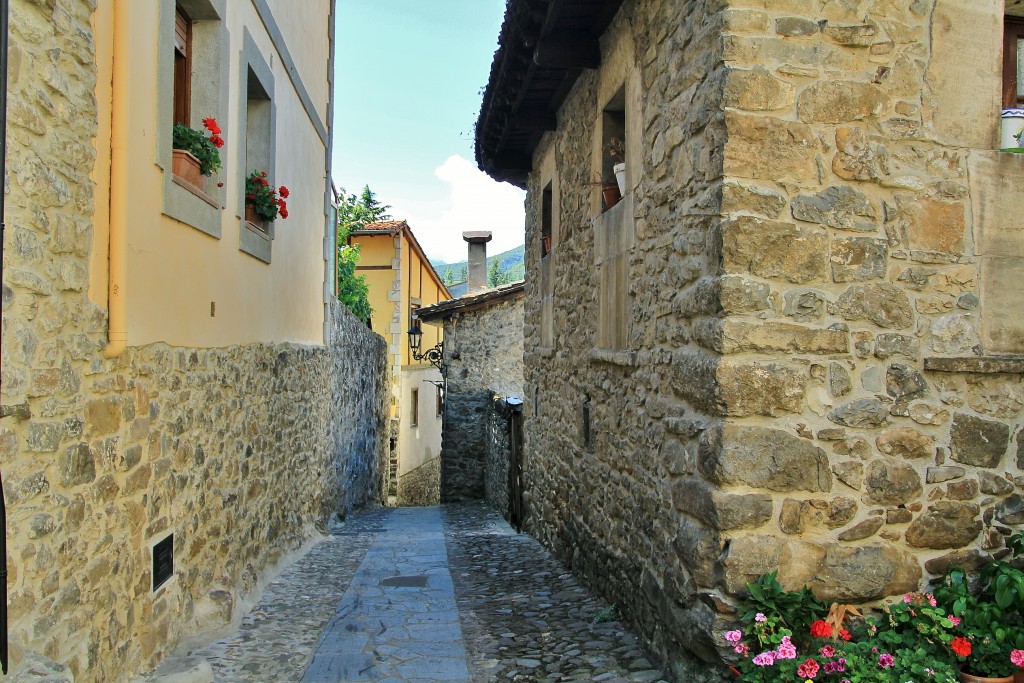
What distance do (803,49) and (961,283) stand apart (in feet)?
3.94

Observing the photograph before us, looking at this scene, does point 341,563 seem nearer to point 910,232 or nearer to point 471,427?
point 910,232

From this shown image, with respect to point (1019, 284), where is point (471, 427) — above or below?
below

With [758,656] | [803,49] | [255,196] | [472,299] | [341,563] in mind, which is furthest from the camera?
[472,299]

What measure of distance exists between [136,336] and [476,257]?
52.0 feet

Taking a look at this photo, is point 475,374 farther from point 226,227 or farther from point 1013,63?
point 1013,63

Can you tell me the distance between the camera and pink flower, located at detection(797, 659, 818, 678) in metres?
2.83

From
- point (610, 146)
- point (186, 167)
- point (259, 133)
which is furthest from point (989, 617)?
point (259, 133)

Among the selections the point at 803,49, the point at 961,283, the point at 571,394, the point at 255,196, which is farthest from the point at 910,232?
the point at 255,196

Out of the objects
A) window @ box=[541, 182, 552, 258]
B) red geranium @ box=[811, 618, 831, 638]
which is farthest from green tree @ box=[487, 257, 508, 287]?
red geranium @ box=[811, 618, 831, 638]

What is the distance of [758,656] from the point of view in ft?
9.68

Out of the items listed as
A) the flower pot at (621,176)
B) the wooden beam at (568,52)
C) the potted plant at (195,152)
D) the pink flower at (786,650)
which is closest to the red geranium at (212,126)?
the potted plant at (195,152)

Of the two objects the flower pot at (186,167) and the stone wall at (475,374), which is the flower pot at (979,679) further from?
the stone wall at (475,374)

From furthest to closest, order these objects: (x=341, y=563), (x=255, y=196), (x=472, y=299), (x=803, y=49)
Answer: (x=472, y=299) < (x=341, y=563) < (x=255, y=196) < (x=803, y=49)

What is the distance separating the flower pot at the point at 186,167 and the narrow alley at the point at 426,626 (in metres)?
2.52
